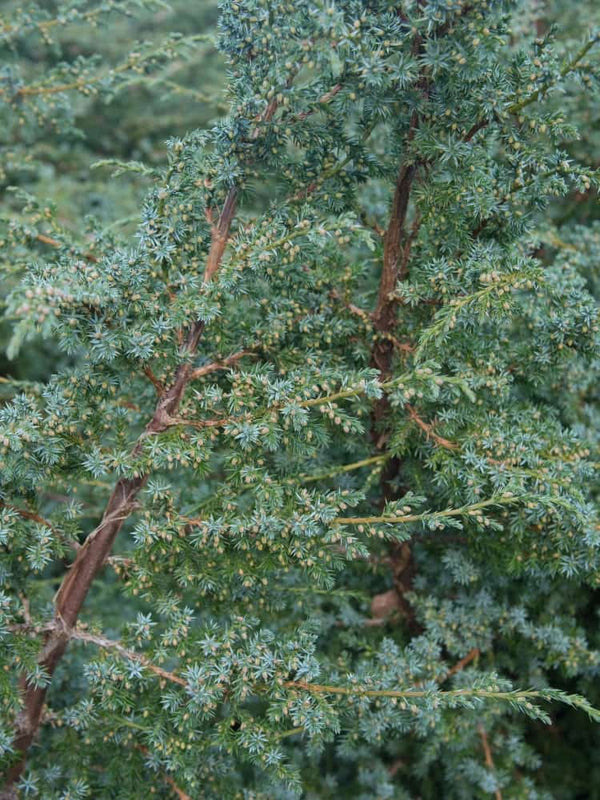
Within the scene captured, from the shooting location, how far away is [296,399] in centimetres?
106

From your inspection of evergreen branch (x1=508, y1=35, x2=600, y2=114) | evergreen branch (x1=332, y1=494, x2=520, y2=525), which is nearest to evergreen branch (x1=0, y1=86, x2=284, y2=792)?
evergreen branch (x1=332, y1=494, x2=520, y2=525)

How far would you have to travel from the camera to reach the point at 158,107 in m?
2.99

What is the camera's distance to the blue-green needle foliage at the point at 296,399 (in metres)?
1.05

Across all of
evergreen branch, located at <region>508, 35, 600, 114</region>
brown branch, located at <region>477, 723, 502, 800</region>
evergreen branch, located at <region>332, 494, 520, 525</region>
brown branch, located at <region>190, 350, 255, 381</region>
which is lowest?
brown branch, located at <region>477, 723, 502, 800</region>

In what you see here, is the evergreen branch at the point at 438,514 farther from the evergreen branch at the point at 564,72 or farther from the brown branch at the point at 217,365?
the evergreen branch at the point at 564,72

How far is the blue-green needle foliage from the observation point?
3.45 feet

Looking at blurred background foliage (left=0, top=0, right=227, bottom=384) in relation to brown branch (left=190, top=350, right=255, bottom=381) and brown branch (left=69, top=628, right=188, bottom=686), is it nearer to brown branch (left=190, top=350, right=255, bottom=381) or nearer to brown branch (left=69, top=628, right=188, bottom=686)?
brown branch (left=190, top=350, right=255, bottom=381)

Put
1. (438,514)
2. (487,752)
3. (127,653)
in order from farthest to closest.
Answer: (487,752), (127,653), (438,514)

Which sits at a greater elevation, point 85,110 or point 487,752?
point 85,110

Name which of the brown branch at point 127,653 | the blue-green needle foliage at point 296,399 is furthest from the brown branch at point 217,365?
the brown branch at point 127,653

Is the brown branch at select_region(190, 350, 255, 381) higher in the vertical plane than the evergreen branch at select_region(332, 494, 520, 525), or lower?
higher

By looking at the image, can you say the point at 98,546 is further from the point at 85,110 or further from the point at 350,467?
the point at 85,110

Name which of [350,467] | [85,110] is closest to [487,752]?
[350,467]

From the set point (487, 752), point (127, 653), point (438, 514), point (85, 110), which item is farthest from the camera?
point (85, 110)
